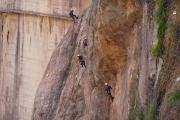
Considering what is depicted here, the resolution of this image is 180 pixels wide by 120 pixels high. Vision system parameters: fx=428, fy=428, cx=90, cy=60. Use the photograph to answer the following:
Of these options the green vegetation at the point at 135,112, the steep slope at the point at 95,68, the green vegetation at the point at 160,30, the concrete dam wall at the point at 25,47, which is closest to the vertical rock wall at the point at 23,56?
the concrete dam wall at the point at 25,47

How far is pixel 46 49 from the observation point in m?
27.2

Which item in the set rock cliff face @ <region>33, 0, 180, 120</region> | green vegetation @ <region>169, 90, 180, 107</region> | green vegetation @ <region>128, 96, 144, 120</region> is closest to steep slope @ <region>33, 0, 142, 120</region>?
rock cliff face @ <region>33, 0, 180, 120</region>

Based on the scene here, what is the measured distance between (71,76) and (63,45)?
6.66 feet

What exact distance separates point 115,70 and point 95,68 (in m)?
0.90

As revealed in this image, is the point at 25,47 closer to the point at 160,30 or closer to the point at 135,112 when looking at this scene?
the point at 135,112

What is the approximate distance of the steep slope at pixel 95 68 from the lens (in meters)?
12.5

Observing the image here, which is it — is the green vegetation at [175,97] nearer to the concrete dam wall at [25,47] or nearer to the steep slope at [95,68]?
the steep slope at [95,68]

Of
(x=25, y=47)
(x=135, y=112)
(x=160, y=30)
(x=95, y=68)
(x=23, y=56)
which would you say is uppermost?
(x=160, y=30)

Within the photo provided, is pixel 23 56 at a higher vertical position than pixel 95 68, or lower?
lower

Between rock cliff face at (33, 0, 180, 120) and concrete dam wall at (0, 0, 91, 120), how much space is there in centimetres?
756

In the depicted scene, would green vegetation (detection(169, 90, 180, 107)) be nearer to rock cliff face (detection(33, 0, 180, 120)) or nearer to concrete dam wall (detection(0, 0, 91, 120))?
rock cliff face (detection(33, 0, 180, 120))

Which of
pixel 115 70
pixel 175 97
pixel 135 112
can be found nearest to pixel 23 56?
pixel 115 70

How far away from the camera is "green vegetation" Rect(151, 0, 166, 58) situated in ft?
32.2

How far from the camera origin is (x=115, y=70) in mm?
13781
